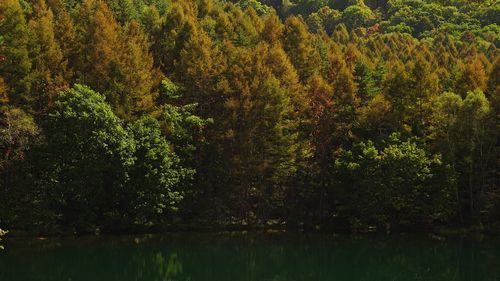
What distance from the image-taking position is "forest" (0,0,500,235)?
4622cm

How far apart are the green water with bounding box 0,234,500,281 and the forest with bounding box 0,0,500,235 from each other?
3882 mm

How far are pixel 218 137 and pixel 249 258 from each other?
18.5 m

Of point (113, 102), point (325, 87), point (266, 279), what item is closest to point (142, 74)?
point (113, 102)

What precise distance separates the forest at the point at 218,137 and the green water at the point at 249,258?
12.7ft

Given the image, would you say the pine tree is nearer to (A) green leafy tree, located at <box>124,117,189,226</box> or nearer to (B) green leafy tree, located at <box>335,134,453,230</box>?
(A) green leafy tree, located at <box>124,117,189,226</box>

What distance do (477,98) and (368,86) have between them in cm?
1066

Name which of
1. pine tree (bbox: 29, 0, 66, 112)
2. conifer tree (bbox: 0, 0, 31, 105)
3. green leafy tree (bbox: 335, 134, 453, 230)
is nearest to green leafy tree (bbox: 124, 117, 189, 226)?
pine tree (bbox: 29, 0, 66, 112)

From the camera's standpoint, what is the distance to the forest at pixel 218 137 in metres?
46.2

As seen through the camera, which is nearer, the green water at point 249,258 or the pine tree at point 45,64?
the green water at point 249,258

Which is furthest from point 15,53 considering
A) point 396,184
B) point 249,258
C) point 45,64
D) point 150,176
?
point 396,184

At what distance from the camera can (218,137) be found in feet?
178

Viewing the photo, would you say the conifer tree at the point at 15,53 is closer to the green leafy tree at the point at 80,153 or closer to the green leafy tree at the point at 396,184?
the green leafy tree at the point at 80,153

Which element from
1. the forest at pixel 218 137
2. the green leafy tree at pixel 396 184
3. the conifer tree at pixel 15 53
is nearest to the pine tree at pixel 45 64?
the forest at pixel 218 137

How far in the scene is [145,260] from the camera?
36.1 m
